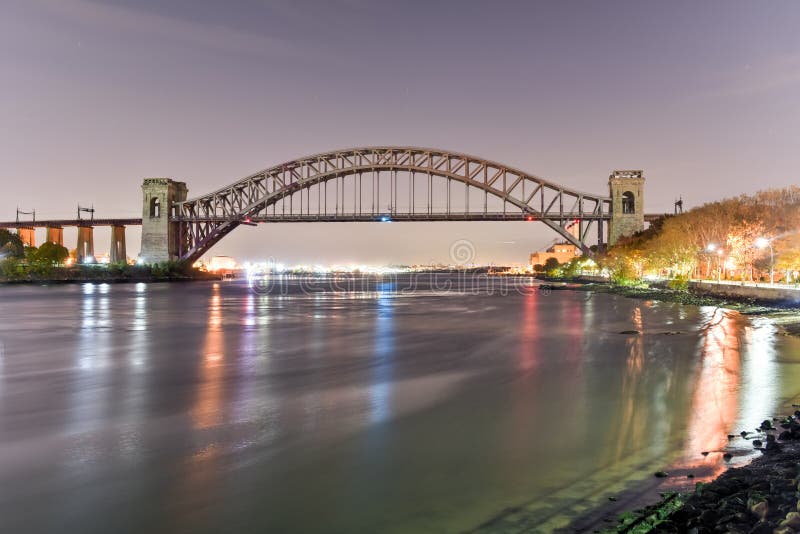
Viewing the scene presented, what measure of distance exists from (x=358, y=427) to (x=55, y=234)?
403 feet

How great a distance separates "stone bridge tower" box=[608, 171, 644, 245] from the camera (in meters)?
75.2

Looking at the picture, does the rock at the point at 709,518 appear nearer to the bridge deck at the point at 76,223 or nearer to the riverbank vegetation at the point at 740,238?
the riverbank vegetation at the point at 740,238

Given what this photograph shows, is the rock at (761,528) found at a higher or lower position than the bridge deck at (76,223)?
lower

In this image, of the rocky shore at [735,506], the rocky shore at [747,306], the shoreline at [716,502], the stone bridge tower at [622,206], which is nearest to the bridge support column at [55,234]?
the stone bridge tower at [622,206]

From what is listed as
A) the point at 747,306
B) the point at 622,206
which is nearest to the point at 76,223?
the point at 622,206

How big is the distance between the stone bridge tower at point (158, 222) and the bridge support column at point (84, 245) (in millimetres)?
31725

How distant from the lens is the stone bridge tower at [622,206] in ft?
247

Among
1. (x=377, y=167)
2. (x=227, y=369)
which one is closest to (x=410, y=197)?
(x=377, y=167)

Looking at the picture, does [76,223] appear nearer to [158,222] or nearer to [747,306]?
[158,222]

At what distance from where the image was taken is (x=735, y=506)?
4.66m

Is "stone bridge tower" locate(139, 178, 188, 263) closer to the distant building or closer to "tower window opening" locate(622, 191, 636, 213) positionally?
"tower window opening" locate(622, 191, 636, 213)

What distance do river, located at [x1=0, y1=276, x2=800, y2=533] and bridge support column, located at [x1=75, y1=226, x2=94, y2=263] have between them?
329 feet

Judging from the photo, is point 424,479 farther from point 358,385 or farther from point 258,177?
A: point 258,177

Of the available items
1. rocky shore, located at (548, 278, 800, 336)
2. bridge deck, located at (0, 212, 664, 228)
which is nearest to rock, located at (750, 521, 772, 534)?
rocky shore, located at (548, 278, 800, 336)
